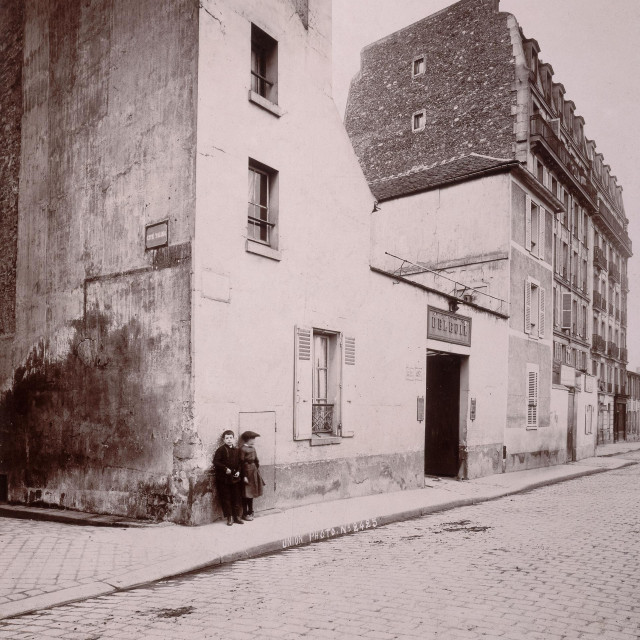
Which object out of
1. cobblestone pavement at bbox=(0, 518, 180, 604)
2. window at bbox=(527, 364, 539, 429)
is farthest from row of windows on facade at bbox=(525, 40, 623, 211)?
cobblestone pavement at bbox=(0, 518, 180, 604)

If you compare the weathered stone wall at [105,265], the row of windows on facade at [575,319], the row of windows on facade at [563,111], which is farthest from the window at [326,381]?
the row of windows on facade at [575,319]

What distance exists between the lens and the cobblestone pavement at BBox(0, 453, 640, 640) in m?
4.92

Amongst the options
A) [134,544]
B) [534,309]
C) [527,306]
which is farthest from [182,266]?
[534,309]

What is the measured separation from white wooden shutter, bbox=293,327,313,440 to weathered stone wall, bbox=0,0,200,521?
225cm

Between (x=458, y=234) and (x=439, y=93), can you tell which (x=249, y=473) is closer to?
(x=458, y=234)

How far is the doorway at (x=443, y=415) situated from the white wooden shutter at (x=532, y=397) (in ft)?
16.6

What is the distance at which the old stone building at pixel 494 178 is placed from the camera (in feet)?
68.3

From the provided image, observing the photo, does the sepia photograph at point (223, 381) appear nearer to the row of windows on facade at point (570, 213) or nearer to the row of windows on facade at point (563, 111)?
the row of windows on facade at point (570, 213)

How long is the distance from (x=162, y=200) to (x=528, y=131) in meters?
17.5

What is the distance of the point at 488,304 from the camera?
2050 cm

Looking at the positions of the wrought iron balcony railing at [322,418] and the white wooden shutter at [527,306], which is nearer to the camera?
the wrought iron balcony railing at [322,418]

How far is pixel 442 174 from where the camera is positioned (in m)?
22.3

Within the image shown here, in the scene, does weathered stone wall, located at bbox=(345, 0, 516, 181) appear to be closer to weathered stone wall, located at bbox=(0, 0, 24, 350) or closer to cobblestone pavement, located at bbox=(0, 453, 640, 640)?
weathered stone wall, located at bbox=(0, 0, 24, 350)

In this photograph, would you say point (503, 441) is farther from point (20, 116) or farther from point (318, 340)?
point (20, 116)
